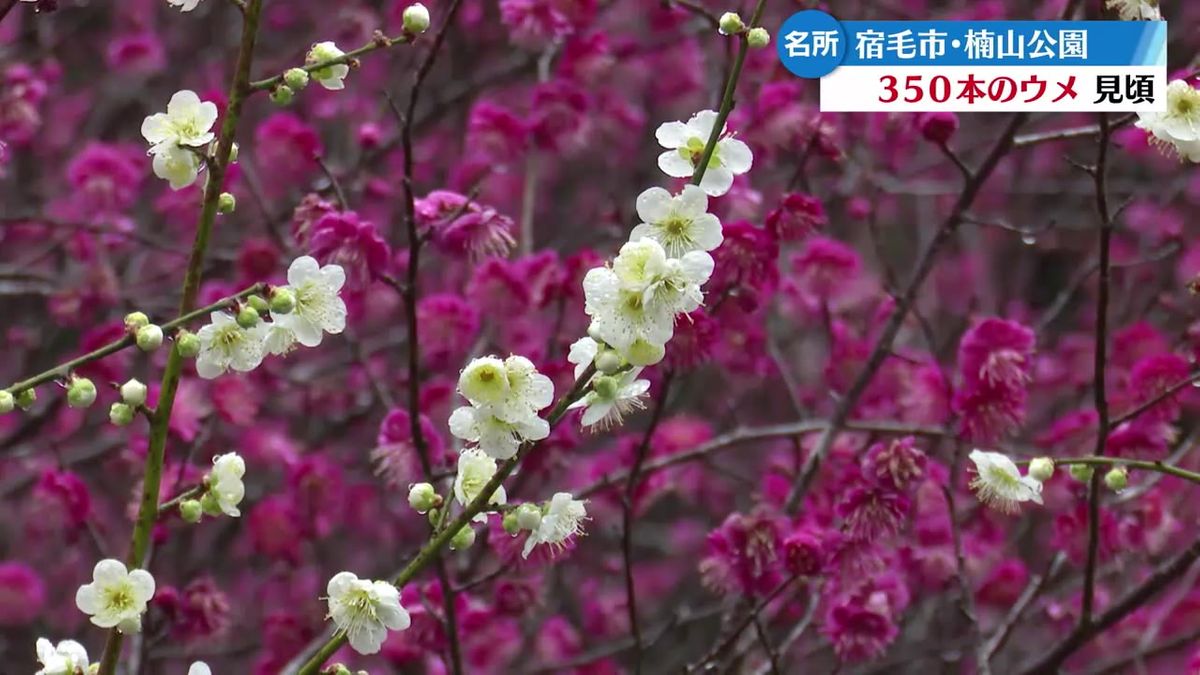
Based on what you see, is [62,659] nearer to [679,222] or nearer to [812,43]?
[679,222]

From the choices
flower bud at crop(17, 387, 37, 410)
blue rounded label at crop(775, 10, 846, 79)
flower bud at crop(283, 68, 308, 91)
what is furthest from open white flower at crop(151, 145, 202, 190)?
blue rounded label at crop(775, 10, 846, 79)

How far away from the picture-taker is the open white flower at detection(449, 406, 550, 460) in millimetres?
1242

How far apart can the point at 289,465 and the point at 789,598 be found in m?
1.07

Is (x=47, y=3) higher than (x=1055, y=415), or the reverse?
(x=47, y=3)

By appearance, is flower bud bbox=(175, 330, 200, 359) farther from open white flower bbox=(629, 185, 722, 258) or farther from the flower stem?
open white flower bbox=(629, 185, 722, 258)

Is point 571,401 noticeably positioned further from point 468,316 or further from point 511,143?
point 511,143

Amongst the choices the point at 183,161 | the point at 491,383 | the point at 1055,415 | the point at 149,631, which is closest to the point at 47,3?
the point at 183,161

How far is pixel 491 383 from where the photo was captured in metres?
1.24

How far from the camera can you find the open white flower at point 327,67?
51.9 inches

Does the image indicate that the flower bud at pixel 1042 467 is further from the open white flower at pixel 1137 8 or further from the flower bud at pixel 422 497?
the flower bud at pixel 422 497

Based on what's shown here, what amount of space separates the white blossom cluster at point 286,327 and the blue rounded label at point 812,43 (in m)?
0.89

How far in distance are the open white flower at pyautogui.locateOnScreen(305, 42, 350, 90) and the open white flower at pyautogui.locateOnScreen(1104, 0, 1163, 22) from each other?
36.6 inches

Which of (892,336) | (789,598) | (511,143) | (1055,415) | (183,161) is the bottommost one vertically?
(1055,415)

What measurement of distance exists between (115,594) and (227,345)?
26 centimetres
